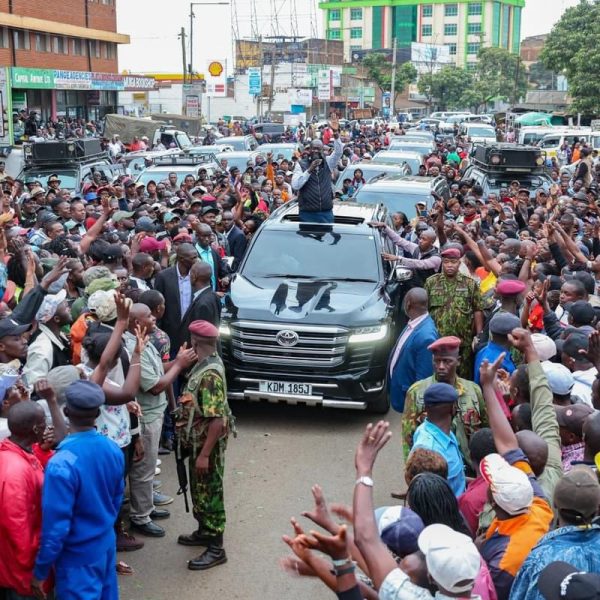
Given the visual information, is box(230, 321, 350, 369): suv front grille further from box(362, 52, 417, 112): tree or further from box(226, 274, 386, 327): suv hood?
box(362, 52, 417, 112): tree

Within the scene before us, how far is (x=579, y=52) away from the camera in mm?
43375

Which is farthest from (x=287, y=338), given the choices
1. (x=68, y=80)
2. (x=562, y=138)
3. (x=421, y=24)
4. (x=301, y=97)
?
(x=421, y=24)

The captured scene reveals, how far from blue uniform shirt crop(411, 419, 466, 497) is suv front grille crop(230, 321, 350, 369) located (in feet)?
11.3

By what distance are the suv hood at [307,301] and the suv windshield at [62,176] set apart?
8.88 m

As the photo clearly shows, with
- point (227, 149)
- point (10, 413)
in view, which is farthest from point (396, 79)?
point (10, 413)

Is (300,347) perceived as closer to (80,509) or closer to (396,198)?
(80,509)

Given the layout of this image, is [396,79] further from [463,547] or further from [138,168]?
[463,547]

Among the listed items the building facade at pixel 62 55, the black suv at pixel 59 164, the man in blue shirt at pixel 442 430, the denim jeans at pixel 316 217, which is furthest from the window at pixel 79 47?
the man in blue shirt at pixel 442 430

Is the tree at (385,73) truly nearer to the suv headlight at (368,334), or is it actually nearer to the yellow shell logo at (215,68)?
the yellow shell logo at (215,68)

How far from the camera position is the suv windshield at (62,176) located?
682 inches

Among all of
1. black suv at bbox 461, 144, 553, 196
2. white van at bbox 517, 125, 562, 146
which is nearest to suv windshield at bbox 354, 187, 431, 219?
black suv at bbox 461, 144, 553, 196

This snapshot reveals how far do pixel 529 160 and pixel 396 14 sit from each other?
123 meters

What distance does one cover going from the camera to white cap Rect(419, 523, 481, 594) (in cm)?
304

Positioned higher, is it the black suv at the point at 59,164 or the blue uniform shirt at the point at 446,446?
the black suv at the point at 59,164
